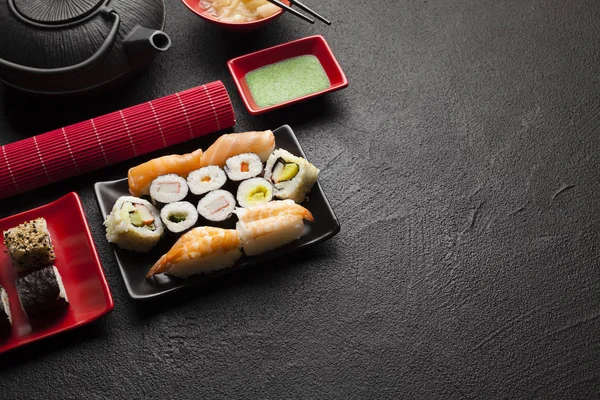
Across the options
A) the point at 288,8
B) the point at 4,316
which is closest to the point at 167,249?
the point at 4,316

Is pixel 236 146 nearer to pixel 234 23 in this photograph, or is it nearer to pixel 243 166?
pixel 243 166

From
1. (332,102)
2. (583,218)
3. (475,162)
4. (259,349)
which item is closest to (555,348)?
(583,218)

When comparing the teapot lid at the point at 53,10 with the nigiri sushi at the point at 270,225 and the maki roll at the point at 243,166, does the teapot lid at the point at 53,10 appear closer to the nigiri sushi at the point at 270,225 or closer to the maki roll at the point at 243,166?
the maki roll at the point at 243,166

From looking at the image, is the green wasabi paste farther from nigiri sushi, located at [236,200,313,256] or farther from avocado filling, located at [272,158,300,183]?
nigiri sushi, located at [236,200,313,256]

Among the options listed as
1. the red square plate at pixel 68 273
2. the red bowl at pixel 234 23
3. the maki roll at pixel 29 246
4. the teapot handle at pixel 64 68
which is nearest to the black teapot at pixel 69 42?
the teapot handle at pixel 64 68

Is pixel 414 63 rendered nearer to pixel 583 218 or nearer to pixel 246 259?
pixel 583 218
